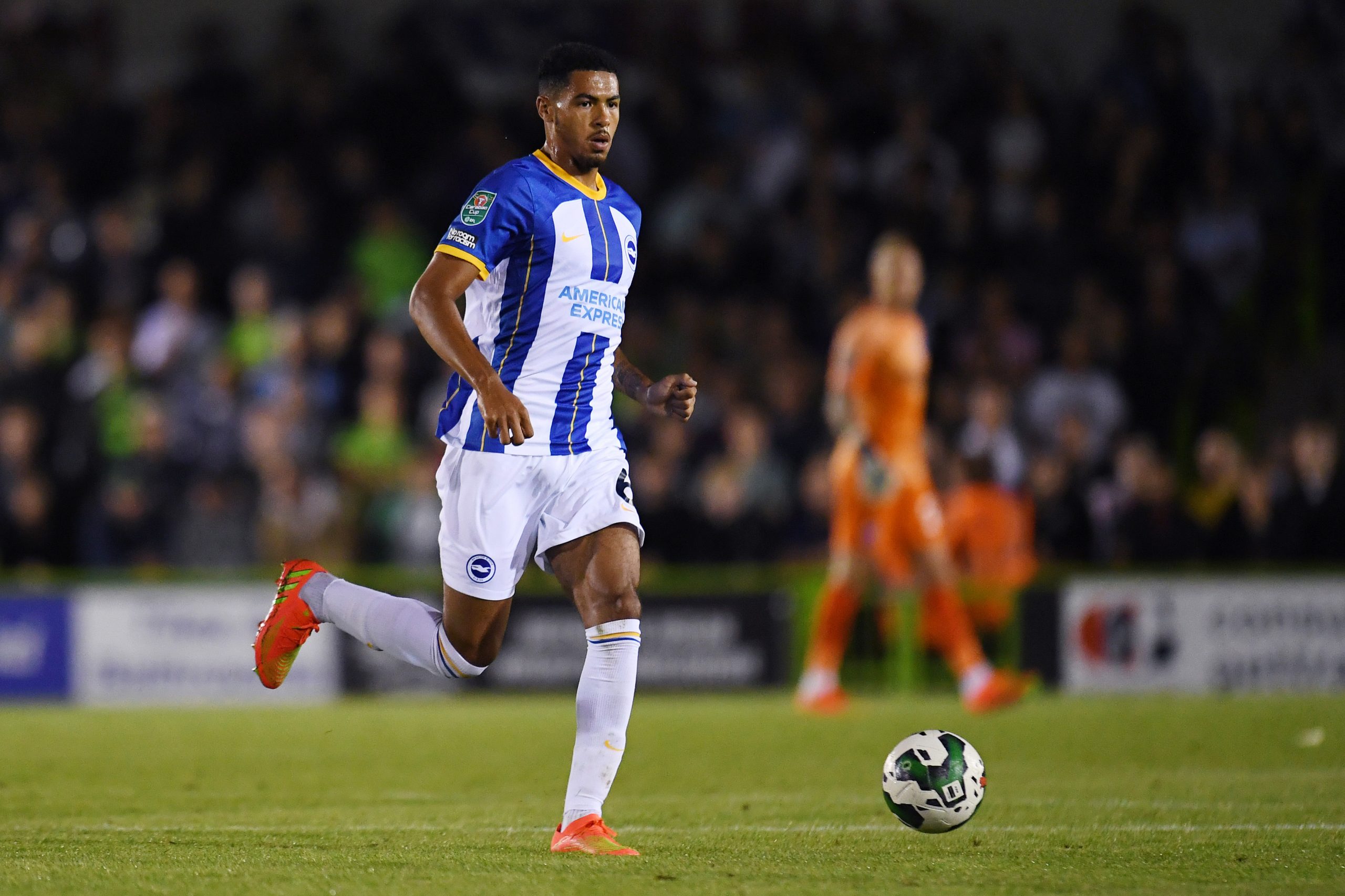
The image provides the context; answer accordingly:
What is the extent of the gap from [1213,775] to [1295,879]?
3032 millimetres

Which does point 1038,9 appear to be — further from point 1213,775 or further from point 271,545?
point 1213,775

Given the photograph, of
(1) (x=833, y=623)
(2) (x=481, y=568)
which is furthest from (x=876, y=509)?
(2) (x=481, y=568)

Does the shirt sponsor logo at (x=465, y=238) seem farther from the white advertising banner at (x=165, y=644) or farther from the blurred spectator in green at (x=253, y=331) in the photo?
the blurred spectator in green at (x=253, y=331)

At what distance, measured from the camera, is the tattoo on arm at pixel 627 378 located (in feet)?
20.0

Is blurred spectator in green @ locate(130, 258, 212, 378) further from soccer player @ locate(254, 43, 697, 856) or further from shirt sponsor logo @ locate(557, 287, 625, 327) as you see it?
shirt sponsor logo @ locate(557, 287, 625, 327)

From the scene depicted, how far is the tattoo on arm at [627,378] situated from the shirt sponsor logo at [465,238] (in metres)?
0.74

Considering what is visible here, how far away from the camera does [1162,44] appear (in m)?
16.7

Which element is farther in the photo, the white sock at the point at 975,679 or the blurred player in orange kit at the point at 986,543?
the blurred player in orange kit at the point at 986,543

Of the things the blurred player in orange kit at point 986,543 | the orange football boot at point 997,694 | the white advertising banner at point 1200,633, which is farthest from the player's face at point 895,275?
the white advertising banner at point 1200,633

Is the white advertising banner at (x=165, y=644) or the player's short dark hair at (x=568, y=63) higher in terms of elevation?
the player's short dark hair at (x=568, y=63)

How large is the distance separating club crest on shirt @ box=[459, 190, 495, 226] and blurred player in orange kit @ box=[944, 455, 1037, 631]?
333 inches

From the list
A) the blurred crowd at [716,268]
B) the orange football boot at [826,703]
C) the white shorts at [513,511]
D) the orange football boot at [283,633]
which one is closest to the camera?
the white shorts at [513,511]

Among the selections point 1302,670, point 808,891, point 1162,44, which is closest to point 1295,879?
point 808,891

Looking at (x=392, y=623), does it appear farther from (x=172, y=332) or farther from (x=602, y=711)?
(x=172, y=332)
